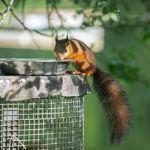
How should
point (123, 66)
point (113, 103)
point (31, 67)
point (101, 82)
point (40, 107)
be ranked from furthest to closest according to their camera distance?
point (123, 66)
point (101, 82)
point (113, 103)
point (40, 107)
point (31, 67)

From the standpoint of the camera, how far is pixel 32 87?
3.22 metres

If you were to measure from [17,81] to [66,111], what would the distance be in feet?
1.15

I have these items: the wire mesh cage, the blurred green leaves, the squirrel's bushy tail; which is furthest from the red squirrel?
the blurred green leaves

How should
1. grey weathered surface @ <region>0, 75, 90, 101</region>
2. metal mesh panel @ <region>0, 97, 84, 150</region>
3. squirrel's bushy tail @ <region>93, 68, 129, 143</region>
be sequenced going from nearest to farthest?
1. grey weathered surface @ <region>0, 75, 90, 101</region>
2. metal mesh panel @ <region>0, 97, 84, 150</region>
3. squirrel's bushy tail @ <region>93, 68, 129, 143</region>

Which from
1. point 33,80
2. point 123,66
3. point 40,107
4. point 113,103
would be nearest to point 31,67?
point 33,80

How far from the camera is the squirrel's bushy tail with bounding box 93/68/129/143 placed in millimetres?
3609

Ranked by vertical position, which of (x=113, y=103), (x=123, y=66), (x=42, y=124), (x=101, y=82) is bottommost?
(x=42, y=124)

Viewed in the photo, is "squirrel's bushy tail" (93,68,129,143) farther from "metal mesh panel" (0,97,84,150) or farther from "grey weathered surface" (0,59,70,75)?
"grey weathered surface" (0,59,70,75)

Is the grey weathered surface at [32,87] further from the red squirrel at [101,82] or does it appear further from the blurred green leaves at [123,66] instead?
the blurred green leaves at [123,66]

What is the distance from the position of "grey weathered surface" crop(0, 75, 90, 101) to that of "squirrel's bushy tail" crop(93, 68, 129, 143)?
0.40 metres

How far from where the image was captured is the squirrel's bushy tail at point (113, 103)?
361 centimetres

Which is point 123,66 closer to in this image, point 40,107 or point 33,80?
point 40,107

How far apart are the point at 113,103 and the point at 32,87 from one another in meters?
0.65

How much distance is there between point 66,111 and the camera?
3453 millimetres
